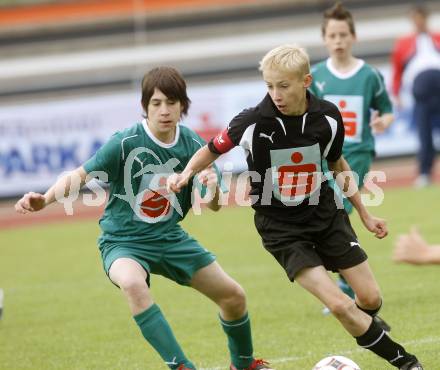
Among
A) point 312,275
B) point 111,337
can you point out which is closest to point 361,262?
point 312,275

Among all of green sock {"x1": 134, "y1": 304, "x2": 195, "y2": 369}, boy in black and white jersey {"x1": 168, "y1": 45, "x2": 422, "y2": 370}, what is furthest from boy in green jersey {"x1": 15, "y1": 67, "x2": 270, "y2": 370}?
boy in black and white jersey {"x1": 168, "y1": 45, "x2": 422, "y2": 370}

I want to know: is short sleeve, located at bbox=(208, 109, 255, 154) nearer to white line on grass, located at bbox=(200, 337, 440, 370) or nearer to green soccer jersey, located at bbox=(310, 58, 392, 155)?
white line on grass, located at bbox=(200, 337, 440, 370)

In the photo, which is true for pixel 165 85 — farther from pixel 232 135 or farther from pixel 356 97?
pixel 356 97

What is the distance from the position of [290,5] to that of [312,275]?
2030 cm

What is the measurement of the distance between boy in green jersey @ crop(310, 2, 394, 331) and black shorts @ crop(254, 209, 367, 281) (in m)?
2.20

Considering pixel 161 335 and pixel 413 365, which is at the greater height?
pixel 161 335

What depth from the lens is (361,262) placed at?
528 centimetres

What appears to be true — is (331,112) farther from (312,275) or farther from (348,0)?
(348,0)

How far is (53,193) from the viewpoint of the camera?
5.37m

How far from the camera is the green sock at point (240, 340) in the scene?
5.63 m

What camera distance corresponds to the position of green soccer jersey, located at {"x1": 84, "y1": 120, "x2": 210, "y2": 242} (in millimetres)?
5488

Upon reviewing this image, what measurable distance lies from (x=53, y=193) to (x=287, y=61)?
146cm

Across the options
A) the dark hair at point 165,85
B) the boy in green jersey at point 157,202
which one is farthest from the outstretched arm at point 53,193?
the dark hair at point 165,85

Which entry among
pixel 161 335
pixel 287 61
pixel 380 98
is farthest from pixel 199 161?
pixel 380 98
